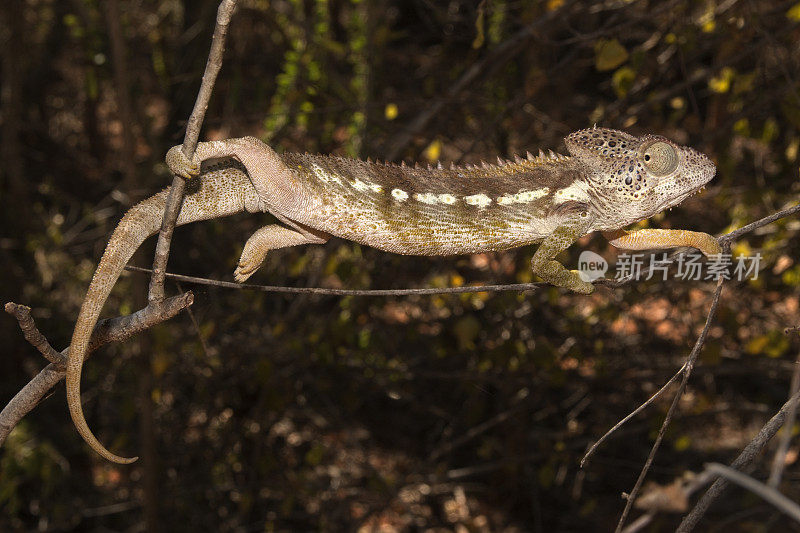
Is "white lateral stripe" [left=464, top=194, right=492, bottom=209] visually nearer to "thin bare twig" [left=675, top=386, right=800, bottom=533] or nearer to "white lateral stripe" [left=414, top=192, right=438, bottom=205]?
"white lateral stripe" [left=414, top=192, right=438, bottom=205]

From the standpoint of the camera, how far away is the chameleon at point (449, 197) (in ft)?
5.49

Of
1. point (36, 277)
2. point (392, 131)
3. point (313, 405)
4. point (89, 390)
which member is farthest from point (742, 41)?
point (36, 277)

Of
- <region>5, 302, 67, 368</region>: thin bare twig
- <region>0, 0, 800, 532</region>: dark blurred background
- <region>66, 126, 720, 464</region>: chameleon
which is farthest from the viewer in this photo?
<region>0, 0, 800, 532</region>: dark blurred background

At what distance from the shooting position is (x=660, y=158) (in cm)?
174

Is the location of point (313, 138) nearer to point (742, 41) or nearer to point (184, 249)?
point (184, 249)

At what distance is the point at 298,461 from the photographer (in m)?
4.83

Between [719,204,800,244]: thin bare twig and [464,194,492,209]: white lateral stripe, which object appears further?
[464,194,492,209]: white lateral stripe

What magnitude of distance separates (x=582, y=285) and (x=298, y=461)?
134 inches

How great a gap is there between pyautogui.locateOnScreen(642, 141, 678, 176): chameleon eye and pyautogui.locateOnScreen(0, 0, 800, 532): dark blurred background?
1.13 m

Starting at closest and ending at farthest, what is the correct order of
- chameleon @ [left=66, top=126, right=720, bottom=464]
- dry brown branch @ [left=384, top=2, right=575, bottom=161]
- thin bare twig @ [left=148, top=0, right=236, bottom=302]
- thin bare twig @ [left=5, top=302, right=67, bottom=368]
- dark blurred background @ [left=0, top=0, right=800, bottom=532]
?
1. thin bare twig @ [left=148, top=0, right=236, bottom=302]
2. thin bare twig @ [left=5, top=302, right=67, bottom=368]
3. chameleon @ [left=66, top=126, right=720, bottom=464]
4. dry brown branch @ [left=384, top=2, right=575, bottom=161]
5. dark blurred background @ [left=0, top=0, right=800, bottom=532]

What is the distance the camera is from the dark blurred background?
11.6 ft

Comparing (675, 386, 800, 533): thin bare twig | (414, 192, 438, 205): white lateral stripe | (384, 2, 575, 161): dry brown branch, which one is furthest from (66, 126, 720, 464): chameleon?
(384, 2, 575, 161): dry brown branch

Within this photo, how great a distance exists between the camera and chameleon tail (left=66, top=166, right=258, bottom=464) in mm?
1521

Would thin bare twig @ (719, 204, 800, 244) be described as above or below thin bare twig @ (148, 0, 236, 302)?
below
